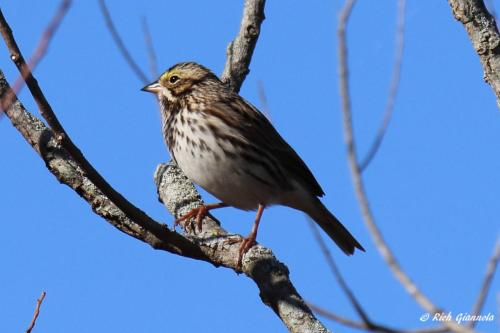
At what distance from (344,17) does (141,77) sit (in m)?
3.85

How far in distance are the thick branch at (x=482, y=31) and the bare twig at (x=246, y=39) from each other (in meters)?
2.43

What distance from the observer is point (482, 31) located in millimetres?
4559

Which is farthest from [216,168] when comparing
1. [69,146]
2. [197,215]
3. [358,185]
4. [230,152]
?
[358,185]

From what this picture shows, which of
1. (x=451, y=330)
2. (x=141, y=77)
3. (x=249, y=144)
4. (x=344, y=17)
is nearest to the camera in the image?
(x=451, y=330)

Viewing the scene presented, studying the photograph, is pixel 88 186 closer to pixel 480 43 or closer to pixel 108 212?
pixel 108 212

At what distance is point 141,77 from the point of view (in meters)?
6.74

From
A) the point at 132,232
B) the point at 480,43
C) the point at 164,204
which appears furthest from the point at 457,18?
the point at 164,204

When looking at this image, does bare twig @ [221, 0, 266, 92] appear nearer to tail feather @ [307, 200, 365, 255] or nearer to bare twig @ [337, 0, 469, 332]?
tail feather @ [307, 200, 365, 255]

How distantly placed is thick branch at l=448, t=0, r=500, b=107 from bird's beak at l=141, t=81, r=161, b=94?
11.8ft

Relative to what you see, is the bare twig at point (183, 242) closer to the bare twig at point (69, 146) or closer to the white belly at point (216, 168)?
the bare twig at point (69, 146)

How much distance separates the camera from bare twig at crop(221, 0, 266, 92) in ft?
22.6

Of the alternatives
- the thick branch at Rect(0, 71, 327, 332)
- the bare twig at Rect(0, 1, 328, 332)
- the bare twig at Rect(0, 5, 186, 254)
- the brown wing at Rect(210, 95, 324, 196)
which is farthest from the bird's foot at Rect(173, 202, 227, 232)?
the bare twig at Rect(0, 5, 186, 254)

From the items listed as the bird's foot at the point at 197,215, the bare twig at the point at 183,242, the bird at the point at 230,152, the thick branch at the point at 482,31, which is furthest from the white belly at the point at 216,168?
the thick branch at the point at 482,31

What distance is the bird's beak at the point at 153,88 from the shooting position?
25.5 ft
